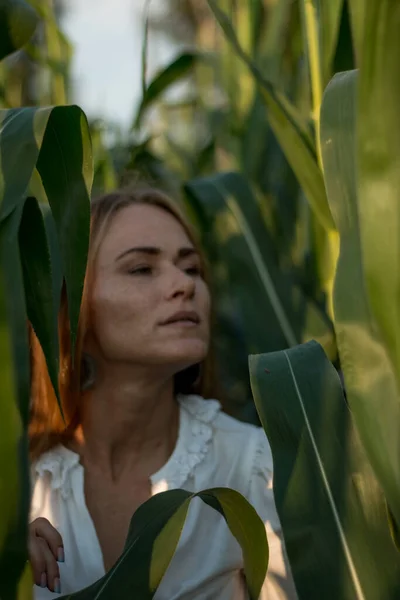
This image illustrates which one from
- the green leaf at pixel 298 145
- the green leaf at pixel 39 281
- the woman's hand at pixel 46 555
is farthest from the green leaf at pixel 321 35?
the woman's hand at pixel 46 555

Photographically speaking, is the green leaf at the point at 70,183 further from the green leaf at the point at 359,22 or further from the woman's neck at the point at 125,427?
the woman's neck at the point at 125,427

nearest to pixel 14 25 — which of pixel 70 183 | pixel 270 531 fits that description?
pixel 70 183

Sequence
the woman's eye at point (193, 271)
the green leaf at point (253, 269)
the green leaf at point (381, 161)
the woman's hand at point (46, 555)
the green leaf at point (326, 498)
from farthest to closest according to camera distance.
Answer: the green leaf at point (253, 269)
the woman's eye at point (193, 271)
the woman's hand at point (46, 555)
the green leaf at point (326, 498)
the green leaf at point (381, 161)

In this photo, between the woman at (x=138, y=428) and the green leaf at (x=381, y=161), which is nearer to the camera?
the green leaf at (x=381, y=161)

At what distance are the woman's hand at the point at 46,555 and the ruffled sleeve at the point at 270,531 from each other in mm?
272

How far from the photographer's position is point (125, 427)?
1.03 metres

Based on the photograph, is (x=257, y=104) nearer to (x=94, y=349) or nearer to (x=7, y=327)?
(x=94, y=349)

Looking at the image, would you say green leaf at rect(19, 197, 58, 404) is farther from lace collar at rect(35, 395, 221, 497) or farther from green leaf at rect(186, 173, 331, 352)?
green leaf at rect(186, 173, 331, 352)

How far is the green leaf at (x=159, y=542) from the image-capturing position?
0.59 meters

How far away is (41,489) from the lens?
97 cm

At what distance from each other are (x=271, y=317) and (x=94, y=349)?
29cm

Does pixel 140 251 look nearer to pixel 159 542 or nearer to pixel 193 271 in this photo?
pixel 193 271

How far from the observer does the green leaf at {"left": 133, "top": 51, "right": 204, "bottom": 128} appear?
3.85 ft

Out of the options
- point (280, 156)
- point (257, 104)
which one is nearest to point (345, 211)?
point (257, 104)
